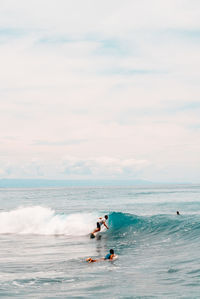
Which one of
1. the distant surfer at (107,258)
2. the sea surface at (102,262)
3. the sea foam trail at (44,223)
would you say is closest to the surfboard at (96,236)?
the sea surface at (102,262)

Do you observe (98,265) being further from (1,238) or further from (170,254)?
(1,238)

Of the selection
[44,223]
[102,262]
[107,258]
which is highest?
[44,223]

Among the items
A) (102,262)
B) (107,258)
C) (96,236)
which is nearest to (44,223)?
(96,236)

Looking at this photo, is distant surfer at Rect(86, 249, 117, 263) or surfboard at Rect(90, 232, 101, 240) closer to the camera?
distant surfer at Rect(86, 249, 117, 263)

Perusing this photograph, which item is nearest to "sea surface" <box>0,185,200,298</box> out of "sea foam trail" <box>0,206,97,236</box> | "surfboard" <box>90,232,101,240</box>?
"sea foam trail" <box>0,206,97,236</box>

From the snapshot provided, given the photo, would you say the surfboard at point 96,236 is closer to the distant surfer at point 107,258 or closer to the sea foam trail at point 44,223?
the sea foam trail at point 44,223

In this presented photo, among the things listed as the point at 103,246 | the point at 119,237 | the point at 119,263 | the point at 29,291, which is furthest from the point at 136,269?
the point at 119,237

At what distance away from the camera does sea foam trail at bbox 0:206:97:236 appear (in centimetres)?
3700

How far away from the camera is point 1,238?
109ft

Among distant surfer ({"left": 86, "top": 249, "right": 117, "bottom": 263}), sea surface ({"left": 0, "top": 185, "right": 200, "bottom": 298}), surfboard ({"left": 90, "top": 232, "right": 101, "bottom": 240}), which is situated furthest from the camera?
surfboard ({"left": 90, "top": 232, "right": 101, "bottom": 240})

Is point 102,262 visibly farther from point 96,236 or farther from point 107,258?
point 96,236

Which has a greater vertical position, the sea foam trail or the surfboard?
the sea foam trail

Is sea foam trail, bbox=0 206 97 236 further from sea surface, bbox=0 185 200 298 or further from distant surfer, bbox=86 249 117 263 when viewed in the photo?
distant surfer, bbox=86 249 117 263

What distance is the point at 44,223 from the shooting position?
4003 centimetres
